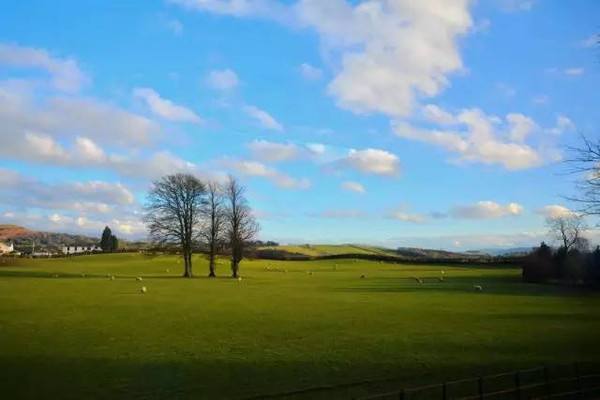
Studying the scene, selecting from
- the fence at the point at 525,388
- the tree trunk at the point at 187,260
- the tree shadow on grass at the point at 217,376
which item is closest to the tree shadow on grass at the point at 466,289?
the tree trunk at the point at 187,260

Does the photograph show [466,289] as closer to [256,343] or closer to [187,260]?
[187,260]

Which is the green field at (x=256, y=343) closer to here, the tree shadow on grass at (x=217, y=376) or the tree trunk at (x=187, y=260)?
the tree shadow on grass at (x=217, y=376)

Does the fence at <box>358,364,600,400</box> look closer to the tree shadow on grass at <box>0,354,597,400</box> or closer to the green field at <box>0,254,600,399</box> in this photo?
the tree shadow on grass at <box>0,354,597,400</box>

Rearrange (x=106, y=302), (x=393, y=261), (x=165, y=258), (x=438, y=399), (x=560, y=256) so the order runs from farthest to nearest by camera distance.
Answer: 1. (x=393, y=261)
2. (x=165, y=258)
3. (x=560, y=256)
4. (x=106, y=302)
5. (x=438, y=399)

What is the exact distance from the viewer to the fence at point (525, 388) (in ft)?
46.9

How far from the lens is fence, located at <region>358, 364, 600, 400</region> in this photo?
14307mm

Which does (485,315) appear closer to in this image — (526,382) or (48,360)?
(526,382)

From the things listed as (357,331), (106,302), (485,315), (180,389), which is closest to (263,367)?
(180,389)

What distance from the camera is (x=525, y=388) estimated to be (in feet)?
47.0

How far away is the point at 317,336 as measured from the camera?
25.6 metres

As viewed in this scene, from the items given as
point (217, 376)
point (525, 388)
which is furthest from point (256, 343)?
point (525, 388)

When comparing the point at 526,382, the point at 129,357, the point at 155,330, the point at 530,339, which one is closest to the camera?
the point at 526,382

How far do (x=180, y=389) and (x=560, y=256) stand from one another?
8142 centimetres

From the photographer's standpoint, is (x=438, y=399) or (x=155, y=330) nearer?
(x=438, y=399)
